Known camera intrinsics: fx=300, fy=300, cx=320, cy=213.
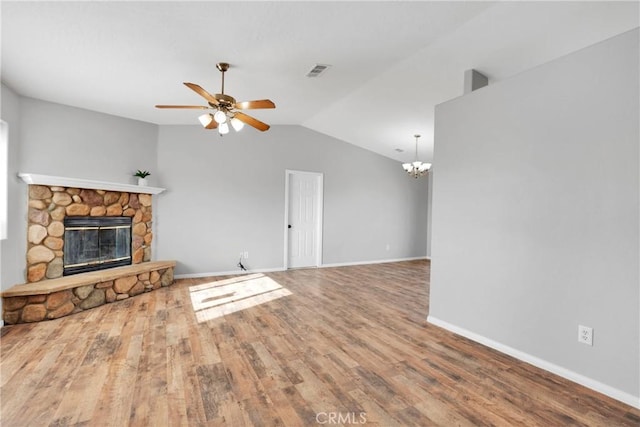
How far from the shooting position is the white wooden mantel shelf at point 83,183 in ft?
11.5

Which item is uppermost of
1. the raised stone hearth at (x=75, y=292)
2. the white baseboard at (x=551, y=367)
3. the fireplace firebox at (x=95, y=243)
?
the fireplace firebox at (x=95, y=243)

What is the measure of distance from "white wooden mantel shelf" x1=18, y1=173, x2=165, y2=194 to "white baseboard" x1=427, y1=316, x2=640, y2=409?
4.66m

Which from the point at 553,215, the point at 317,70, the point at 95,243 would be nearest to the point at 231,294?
the point at 95,243

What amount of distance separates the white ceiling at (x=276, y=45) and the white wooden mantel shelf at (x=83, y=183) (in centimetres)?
101

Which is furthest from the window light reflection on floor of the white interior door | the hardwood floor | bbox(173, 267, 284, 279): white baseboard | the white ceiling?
the white ceiling

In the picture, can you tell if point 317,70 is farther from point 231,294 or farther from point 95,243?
point 95,243

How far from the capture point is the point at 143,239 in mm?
4938

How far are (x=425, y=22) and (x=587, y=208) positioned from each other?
78.6 inches

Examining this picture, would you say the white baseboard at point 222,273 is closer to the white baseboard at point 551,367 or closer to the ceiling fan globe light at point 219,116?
the ceiling fan globe light at point 219,116

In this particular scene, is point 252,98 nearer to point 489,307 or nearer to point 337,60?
point 337,60

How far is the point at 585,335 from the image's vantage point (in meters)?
2.21

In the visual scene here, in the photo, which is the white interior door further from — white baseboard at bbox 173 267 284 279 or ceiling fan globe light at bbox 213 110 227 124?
ceiling fan globe light at bbox 213 110 227 124

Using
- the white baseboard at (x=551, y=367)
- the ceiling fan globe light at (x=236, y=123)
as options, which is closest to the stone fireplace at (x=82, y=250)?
the ceiling fan globe light at (x=236, y=123)

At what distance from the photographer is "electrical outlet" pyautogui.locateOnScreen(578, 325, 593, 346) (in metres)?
2.18
